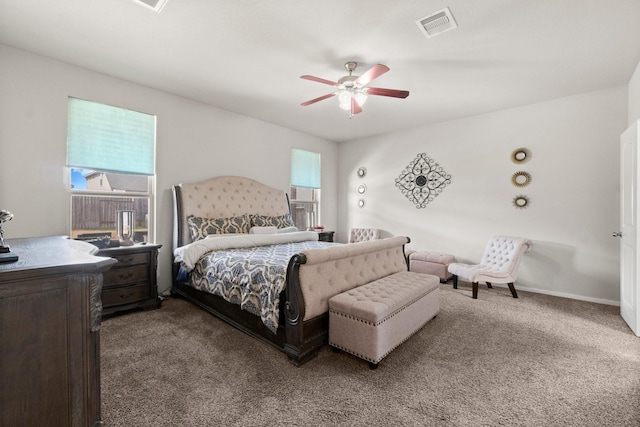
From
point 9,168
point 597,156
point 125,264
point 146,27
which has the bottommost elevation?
point 125,264

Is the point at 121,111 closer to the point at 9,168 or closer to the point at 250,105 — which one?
the point at 9,168

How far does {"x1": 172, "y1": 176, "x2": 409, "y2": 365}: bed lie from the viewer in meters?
2.33

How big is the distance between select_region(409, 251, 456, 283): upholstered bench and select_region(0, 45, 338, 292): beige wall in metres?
3.10

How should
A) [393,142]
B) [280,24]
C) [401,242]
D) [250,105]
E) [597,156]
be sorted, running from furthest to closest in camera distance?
1. [393,142]
2. [250,105]
3. [597,156]
4. [401,242]
5. [280,24]

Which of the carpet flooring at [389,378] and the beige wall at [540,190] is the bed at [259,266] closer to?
the carpet flooring at [389,378]

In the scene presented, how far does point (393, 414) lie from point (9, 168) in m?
4.06

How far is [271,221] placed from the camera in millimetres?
4797

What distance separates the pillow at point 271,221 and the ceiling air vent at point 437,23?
3261mm

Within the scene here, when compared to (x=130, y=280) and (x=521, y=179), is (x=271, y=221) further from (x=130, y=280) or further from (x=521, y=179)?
(x=521, y=179)

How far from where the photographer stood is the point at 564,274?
4.16m

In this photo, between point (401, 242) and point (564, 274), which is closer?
point (401, 242)

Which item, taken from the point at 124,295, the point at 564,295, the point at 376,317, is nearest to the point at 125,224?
the point at 124,295

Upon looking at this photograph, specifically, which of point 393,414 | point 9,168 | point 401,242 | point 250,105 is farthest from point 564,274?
point 9,168

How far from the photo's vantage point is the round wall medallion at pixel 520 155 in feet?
14.6
